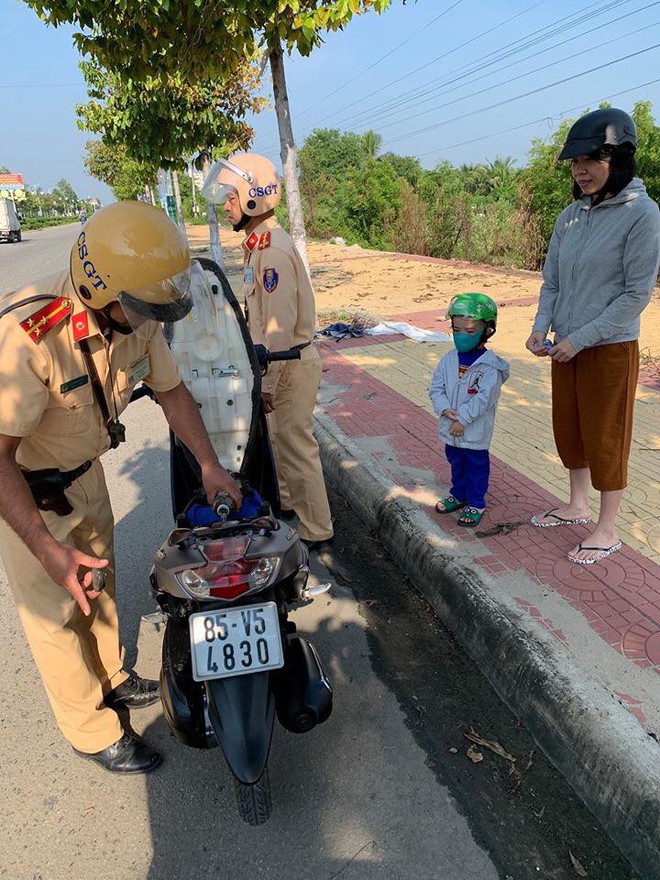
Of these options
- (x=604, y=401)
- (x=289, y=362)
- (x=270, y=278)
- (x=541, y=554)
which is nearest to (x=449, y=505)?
(x=541, y=554)

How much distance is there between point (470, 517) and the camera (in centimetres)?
334

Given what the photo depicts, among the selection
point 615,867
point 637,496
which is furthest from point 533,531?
point 615,867

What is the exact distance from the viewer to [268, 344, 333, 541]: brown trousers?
10.9ft

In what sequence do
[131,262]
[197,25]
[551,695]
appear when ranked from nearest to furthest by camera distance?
[131,262] → [551,695] → [197,25]

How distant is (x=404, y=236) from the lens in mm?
20031

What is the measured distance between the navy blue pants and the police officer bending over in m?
1.46

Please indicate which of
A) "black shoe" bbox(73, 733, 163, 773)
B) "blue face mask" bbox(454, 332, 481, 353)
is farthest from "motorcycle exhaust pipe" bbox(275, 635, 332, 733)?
"blue face mask" bbox(454, 332, 481, 353)

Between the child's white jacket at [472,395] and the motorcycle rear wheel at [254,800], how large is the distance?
1.89 metres

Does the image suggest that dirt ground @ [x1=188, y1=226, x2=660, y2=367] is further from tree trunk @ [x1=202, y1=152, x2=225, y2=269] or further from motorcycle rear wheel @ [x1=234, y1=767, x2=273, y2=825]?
motorcycle rear wheel @ [x1=234, y1=767, x2=273, y2=825]

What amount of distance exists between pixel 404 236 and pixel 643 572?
61.1 feet

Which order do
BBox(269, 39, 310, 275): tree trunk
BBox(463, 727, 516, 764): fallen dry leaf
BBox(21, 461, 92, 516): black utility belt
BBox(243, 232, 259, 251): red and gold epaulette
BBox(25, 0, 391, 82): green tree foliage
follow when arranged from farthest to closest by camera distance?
BBox(269, 39, 310, 275): tree trunk
BBox(25, 0, 391, 82): green tree foliage
BBox(243, 232, 259, 251): red and gold epaulette
BBox(463, 727, 516, 764): fallen dry leaf
BBox(21, 461, 92, 516): black utility belt

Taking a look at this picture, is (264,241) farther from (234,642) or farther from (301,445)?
(234,642)

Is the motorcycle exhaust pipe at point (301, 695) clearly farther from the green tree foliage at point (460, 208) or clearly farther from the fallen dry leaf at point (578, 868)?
the green tree foliage at point (460, 208)

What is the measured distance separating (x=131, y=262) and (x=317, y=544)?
7.28 feet
